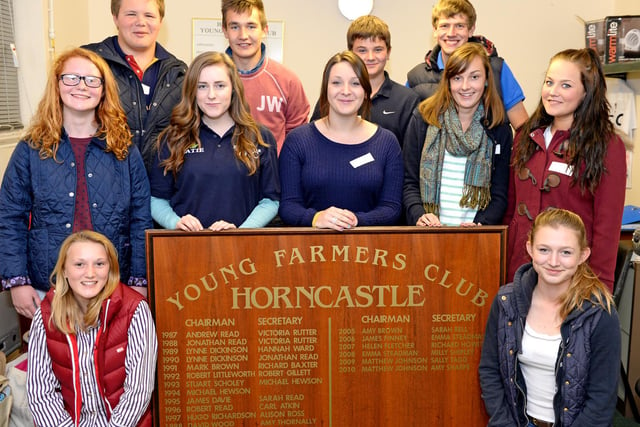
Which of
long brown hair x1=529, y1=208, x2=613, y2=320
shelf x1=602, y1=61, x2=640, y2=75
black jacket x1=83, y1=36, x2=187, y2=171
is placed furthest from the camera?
shelf x1=602, y1=61, x2=640, y2=75

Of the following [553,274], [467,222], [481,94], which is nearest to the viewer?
[553,274]

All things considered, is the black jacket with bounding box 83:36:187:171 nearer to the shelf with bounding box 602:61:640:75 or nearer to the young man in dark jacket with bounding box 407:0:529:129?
the young man in dark jacket with bounding box 407:0:529:129

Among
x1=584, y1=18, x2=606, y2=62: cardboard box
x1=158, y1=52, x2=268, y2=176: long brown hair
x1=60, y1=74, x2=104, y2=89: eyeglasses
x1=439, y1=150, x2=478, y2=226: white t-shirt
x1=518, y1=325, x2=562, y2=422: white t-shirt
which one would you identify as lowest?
x1=518, y1=325, x2=562, y2=422: white t-shirt

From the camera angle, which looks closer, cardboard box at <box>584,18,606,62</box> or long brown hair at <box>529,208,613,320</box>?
long brown hair at <box>529,208,613,320</box>

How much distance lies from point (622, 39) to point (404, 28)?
184 centimetres

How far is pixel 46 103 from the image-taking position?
10.0 ft

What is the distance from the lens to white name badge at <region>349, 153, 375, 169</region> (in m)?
3.15

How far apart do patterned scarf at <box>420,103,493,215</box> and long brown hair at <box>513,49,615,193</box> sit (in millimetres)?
393

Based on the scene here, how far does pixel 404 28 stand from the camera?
5.95 m

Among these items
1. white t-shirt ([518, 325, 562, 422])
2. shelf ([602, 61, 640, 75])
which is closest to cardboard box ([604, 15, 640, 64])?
shelf ([602, 61, 640, 75])

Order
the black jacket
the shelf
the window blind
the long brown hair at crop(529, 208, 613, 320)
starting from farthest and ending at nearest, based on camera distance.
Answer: the shelf < the window blind < the black jacket < the long brown hair at crop(529, 208, 613, 320)

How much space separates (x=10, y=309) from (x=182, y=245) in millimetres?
1144

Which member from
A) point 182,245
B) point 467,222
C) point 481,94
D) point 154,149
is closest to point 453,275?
point 467,222

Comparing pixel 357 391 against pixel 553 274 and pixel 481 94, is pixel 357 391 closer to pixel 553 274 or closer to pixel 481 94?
pixel 553 274
